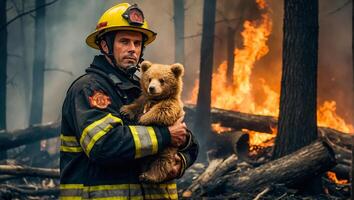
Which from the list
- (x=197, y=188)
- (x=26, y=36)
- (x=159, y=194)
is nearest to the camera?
(x=159, y=194)

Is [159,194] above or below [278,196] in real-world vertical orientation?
above

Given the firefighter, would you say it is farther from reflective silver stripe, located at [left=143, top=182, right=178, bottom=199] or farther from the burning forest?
the burning forest

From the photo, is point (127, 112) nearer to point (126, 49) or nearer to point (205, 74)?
point (126, 49)

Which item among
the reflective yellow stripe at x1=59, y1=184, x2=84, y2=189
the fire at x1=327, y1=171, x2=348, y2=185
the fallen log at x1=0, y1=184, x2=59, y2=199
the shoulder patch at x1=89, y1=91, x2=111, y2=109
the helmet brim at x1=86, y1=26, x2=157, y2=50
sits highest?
the helmet brim at x1=86, y1=26, x2=157, y2=50

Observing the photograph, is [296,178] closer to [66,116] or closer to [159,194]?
[159,194]

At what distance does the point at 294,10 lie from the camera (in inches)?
310

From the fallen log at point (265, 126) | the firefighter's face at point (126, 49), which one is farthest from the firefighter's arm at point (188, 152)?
the fallen log at point (265, 126)

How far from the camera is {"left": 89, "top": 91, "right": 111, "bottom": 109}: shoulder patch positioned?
9.85 feet

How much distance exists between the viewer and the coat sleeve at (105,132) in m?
2.88

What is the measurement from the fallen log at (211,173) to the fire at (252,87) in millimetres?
5997

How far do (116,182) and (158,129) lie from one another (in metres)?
0.47

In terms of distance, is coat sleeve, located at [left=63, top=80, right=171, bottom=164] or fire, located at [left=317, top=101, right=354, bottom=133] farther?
fire, located at [left=317, top=101, right=354, bottom=133]

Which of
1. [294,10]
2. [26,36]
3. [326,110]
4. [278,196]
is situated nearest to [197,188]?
[278,196]

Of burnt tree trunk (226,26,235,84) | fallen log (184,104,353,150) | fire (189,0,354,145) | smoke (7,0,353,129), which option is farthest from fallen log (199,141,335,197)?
burnt tree trunk (226,26,235,84)
